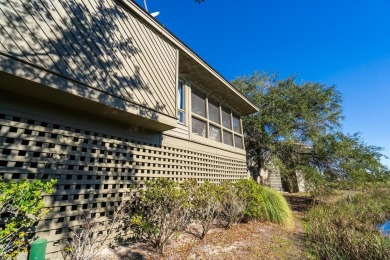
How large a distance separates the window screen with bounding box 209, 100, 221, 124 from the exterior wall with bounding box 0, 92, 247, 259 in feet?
13.6

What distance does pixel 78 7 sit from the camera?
13.3 feet

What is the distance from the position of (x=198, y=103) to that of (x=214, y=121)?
1320mm

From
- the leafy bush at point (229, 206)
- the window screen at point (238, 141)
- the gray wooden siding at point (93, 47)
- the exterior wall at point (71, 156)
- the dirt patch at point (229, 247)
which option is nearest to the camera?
the gray wooden siding at point (93, 47)

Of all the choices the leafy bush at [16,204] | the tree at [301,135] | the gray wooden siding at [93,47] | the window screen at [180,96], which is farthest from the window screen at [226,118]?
the leafy bush at [16,204]

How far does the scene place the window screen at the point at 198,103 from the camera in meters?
8.64

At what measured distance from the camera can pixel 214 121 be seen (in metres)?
9.72

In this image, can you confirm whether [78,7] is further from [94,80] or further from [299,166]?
[299,166]

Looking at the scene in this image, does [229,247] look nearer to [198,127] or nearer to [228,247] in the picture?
[228,247]

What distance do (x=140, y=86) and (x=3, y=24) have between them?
2541 mm

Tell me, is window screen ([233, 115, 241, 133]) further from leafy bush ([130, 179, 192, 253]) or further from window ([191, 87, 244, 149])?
leafy bush ([130, 179, 192, 253])

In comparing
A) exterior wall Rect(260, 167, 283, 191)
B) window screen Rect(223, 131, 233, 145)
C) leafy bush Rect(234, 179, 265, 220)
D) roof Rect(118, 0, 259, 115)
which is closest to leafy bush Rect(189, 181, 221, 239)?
leafy bush Rect(234, 179, 265, 220)

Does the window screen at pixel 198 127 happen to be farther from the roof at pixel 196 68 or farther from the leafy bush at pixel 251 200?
the leafy bush at pixel 251 200

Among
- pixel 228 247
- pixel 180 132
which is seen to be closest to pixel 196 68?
pixel 180 132

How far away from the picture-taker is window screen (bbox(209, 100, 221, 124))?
31.6 feet
